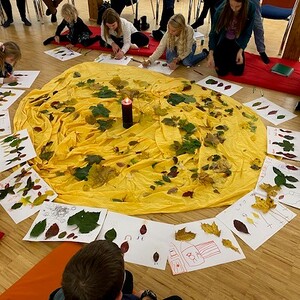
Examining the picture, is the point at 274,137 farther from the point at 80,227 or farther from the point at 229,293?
the point at 80,227

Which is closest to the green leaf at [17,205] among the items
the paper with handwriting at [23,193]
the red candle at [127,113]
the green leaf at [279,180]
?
the paper with handwriting at [23,193]

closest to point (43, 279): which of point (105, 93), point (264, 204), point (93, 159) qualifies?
point (93, 159)

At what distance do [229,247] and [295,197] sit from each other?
512 millimetres

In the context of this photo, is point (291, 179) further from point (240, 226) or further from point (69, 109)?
point (69, 109)

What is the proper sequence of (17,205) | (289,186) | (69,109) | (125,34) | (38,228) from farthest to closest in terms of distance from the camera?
(125,34)
(69,109)
(289,186)
(17,205)
(38,228)

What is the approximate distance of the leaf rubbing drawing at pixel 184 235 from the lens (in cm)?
144

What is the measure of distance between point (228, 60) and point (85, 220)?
199 centimetres

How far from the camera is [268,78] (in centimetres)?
268

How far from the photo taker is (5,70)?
265 cm

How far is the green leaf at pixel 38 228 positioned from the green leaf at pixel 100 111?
0.93 metres

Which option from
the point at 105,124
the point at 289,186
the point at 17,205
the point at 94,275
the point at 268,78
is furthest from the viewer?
the point at 268,78

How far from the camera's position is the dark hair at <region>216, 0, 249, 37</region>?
2462 millimetres

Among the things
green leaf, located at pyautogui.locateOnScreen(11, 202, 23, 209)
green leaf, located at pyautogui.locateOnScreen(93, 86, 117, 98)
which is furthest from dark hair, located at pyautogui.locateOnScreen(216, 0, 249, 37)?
green leaf, located at pyautogui.locateOnScreen(11, 202, 23, 209)

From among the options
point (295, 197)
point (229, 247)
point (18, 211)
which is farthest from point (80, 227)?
point (295, 197)
